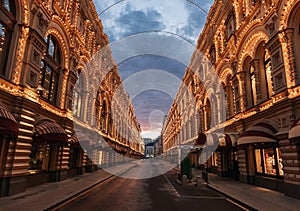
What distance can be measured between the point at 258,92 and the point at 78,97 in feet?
60.4

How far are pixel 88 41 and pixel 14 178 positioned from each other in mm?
19033

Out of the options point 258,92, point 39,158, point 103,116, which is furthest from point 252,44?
point 103,116

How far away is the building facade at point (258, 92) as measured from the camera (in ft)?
39.4

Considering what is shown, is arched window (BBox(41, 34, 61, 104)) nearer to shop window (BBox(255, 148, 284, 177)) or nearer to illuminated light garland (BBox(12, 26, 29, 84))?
illuminated light garland (BBox(12, 26, 29, 84))

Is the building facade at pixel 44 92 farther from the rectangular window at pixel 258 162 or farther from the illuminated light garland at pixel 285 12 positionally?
the illuminated light garland at pixel 285 12

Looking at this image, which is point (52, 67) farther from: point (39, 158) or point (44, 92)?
point (39, 158)

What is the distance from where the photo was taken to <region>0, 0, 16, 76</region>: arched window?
11798 millimetres

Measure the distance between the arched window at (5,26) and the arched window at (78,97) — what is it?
10543mm

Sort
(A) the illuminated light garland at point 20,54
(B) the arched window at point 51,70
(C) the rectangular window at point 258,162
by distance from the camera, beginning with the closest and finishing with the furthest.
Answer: (A) the illuminated light garland at point 20,54 < (C) the rectangular window at point 258,162 < (B) the arched window at point 51,70

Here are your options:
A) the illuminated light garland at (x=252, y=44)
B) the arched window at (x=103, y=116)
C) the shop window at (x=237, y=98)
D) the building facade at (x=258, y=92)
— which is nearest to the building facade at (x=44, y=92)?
the arched window at (x=103, y=116)

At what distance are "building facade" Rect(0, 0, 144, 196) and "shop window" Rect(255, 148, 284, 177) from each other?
1458 centimetres

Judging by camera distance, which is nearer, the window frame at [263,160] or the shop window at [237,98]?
the window frame at [263,160]

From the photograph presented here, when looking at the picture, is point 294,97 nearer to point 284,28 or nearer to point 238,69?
point 284,28

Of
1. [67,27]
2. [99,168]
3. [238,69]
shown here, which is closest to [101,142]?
[99,168]
